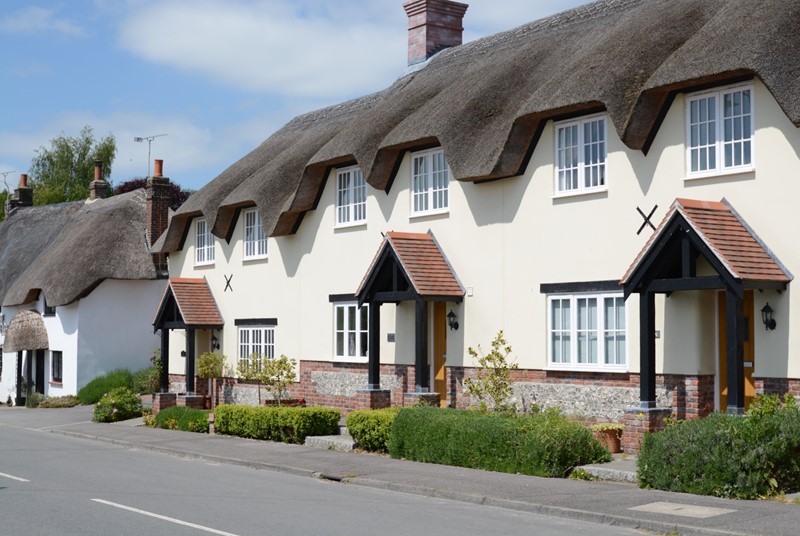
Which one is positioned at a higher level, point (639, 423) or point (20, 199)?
point (20, 199)

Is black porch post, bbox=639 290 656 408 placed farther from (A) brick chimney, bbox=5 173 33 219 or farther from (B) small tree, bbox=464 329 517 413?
(A) brick chimney, bbox=5 173 33 219

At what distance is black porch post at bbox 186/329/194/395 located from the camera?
2993 cm

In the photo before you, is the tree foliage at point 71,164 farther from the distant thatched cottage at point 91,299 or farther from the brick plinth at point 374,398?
the brick plinth at point 374,398

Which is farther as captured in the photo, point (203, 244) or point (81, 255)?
point (81, 255)

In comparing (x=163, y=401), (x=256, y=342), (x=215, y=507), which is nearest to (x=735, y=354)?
(x=215, y=507)

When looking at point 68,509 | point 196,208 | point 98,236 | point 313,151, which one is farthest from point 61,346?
point 68,509

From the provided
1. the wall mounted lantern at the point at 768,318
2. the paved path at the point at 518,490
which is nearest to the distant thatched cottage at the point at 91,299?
the paved path at the point at 518,490

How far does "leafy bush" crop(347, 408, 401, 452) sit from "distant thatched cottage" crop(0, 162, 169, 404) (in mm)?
19208

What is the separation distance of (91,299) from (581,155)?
905 inches

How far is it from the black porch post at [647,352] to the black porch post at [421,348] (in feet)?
19.0

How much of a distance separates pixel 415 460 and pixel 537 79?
7.89 metres

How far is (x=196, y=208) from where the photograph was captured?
100 ft

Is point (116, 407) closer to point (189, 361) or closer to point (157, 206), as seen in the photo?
point (189, 361)

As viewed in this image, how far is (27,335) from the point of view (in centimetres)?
3891
